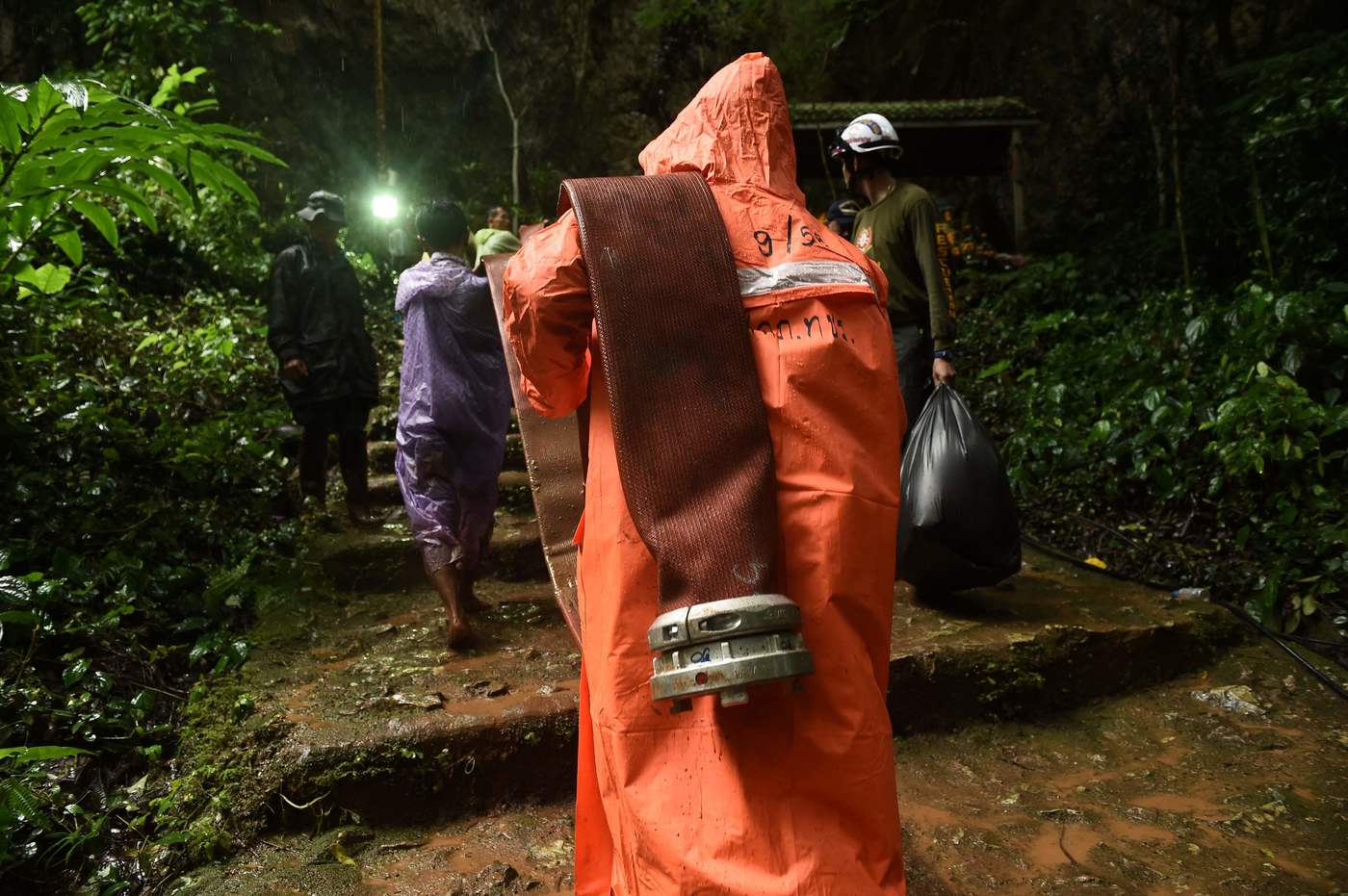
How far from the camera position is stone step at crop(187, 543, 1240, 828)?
2646mm

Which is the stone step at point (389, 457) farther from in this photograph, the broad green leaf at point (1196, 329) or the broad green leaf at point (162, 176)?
the broad green leaf at point (1196, 329)

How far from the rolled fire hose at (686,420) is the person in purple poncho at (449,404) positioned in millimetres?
2005

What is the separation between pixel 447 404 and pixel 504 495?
1629 mm

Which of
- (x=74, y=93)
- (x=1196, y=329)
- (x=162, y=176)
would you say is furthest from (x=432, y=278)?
(x=1196, y=329)

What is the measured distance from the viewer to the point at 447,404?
354 centimetres

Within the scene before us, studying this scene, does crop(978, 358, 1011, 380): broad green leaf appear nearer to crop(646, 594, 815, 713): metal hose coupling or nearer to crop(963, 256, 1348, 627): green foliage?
crop(963, 256, 1348, 627): green foliage

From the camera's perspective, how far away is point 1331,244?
19.4 feet

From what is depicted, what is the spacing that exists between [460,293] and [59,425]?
6.72 ft

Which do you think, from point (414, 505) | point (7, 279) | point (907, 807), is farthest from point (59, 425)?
point (907, 807)

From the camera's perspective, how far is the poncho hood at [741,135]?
5.86 ft

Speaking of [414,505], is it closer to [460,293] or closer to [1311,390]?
[460,293]

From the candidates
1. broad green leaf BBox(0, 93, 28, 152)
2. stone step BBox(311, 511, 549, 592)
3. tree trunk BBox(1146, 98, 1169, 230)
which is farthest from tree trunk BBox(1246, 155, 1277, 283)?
broad green leaf BBox(0, 93, 28, 152)

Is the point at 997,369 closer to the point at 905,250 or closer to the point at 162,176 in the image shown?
the point at 905,250

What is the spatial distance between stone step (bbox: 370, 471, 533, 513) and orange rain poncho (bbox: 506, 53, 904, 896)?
3.36 m
